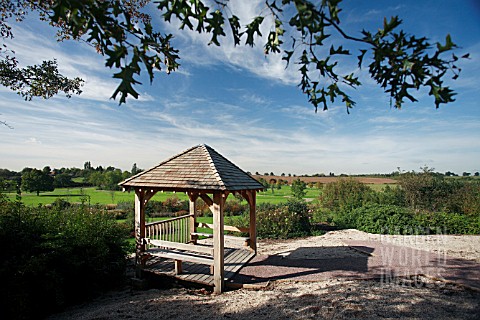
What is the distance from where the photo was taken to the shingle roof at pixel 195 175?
5.91 meters

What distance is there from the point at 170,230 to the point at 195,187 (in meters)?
2.83

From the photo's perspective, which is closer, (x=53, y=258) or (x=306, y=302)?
(x=306, y=302)

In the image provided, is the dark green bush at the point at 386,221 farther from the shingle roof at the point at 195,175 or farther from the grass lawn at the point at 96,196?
the shingle roof at the point at 195,175

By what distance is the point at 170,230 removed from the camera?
7.84 m

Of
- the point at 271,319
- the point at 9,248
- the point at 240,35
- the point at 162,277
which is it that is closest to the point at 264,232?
the point at 162,277

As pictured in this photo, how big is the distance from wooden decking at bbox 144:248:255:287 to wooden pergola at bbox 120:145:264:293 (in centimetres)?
28

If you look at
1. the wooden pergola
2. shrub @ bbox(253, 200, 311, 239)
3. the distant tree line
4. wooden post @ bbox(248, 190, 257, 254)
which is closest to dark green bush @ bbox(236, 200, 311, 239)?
shrub @ bbox(253, 200, 311, 239)

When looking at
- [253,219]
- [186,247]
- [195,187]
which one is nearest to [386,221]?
[253,219]

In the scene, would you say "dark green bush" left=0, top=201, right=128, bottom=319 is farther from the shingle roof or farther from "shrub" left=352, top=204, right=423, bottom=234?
"shrub" left=352, top=204, right=423, bottom=234

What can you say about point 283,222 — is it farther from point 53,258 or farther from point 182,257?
point 53,258

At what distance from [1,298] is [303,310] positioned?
5331 millimetres

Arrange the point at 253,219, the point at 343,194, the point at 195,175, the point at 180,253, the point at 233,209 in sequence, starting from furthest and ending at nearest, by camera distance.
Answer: the point at 233,209, the point at 343,194, the point at 253,219, the point at 180,253, the point at 195,175

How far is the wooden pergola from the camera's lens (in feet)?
18.6

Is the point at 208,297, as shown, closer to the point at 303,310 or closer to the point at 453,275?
the point at 303,310
